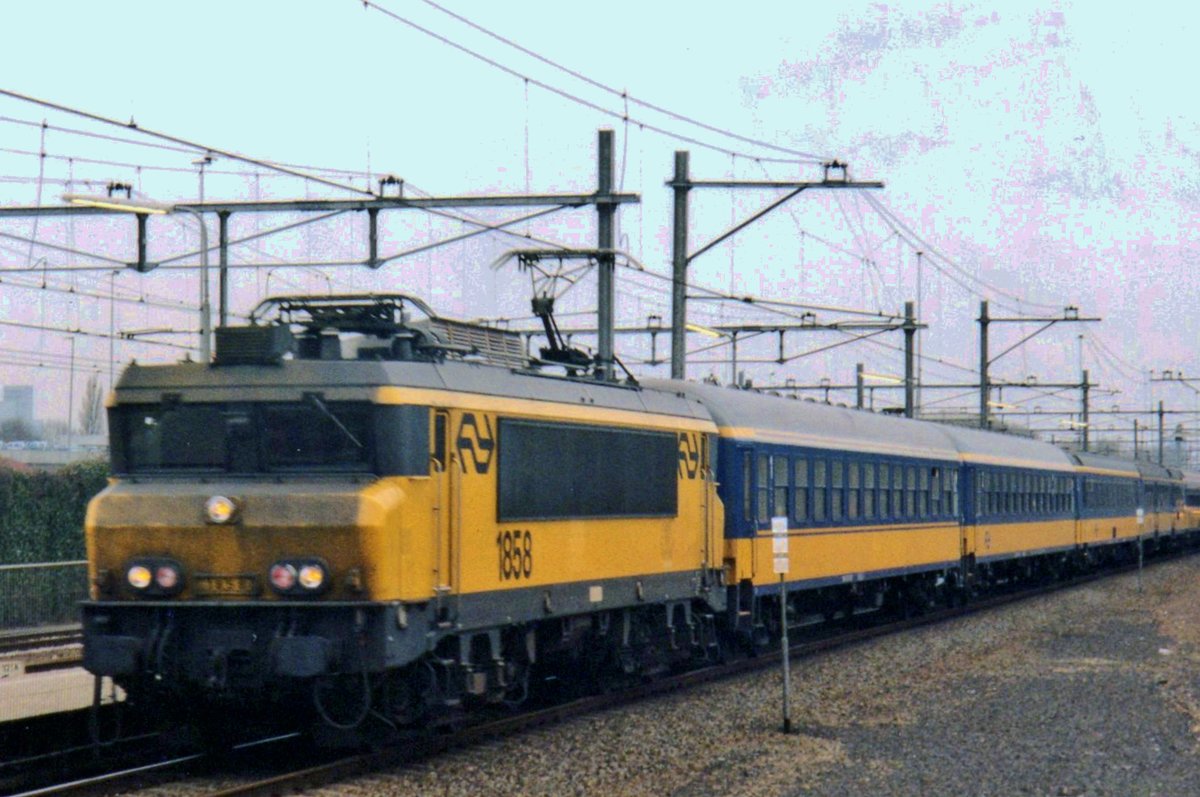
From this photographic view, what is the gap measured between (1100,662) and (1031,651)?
1450 millimetres

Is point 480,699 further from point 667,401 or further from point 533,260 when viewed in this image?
point 533,260

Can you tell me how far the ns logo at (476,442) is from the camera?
13945 mm

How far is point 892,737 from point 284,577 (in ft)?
20.3

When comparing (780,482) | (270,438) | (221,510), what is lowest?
(221,510)

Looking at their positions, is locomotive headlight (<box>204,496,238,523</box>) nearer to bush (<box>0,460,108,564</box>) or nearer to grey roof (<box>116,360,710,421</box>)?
grey roof (<box>116,360,710,421</box>)

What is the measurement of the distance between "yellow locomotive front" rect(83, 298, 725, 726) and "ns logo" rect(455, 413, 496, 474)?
2cm

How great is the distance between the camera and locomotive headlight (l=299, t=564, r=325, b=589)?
12711mm

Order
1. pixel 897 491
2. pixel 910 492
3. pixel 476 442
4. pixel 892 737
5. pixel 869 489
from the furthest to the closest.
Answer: pixel 910 492 < pixel 897 491 < pixel 869 489 < pixel 892 737 < pixel 476 442

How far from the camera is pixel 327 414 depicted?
1318 centimetres

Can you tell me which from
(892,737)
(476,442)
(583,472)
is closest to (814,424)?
(583,472)

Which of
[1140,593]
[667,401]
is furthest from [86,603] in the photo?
[1140,593]

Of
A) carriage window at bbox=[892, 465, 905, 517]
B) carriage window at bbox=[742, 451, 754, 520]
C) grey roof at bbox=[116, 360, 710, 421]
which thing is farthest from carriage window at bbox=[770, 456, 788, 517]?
grey roof at bbox=[116, 360, 710, 421]

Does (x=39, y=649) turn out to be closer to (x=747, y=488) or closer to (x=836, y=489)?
(x=747, y=488)

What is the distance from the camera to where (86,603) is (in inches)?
521
